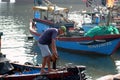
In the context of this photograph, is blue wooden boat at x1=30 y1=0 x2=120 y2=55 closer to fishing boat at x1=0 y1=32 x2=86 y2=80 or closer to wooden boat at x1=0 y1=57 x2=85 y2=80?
fishing boat at x1=0 y1=32 x2=86 y2=80

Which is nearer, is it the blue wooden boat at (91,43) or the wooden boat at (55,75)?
the wooden boat at (55,75)

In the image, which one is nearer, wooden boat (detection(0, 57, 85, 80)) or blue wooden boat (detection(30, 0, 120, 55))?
wooden boat (detection(0, 57, 85, 80))

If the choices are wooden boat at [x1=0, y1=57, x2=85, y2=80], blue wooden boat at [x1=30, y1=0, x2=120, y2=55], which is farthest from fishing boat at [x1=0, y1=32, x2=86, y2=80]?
blue wooden boat at [x1=30, y1=0, x2=120, y2=55]

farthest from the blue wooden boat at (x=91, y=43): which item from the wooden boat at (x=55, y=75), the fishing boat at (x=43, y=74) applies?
the wooden boat at (x=55, y=75)

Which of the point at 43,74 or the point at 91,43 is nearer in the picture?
the point at 43,74

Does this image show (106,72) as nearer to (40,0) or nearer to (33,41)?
(33,41)

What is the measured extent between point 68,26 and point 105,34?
3.21 meters

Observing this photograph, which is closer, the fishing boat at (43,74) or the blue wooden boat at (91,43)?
the fishing boat at (43,74)

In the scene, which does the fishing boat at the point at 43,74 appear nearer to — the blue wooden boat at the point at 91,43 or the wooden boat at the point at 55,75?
the wooden boat at the point at 55,75

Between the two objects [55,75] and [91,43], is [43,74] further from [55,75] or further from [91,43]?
[91,43]

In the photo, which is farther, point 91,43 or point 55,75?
point 91,43

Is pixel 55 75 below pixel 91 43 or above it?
above

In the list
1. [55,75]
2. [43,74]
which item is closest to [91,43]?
[55,75]

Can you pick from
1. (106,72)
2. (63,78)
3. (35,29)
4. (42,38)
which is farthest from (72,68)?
(35,29)
